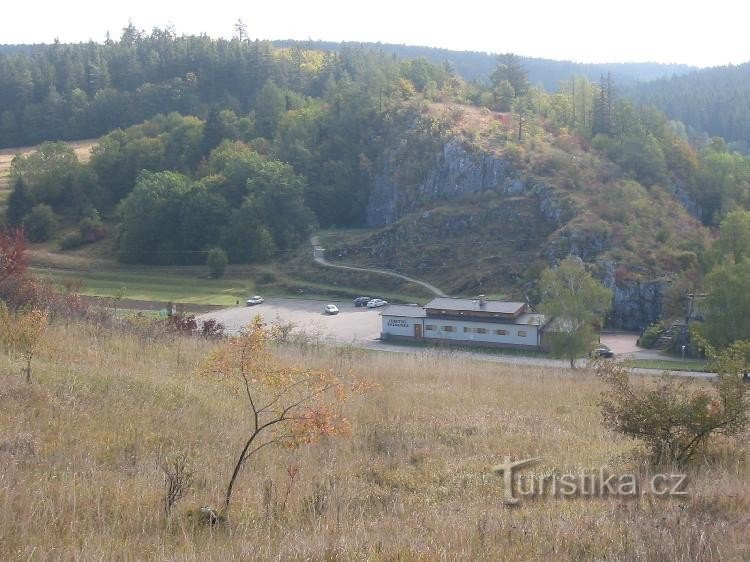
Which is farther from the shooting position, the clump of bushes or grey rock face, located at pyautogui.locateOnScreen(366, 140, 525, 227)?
the clump of bushes

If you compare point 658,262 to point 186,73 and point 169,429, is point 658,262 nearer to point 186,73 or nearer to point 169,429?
point 169,429

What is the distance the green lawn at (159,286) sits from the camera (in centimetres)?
4481

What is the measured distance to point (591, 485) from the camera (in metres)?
7.20

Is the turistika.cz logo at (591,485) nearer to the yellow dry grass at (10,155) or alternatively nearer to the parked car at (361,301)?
the parked car at (361,301)

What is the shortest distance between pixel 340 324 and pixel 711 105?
101 m

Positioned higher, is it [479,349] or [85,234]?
[85,234]

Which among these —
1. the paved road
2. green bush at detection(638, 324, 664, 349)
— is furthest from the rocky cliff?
the paved road

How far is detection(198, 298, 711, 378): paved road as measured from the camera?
3247 centimetres

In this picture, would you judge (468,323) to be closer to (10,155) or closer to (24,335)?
(24,335)

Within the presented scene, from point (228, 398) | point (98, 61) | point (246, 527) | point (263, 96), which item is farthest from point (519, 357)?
point (98, 61)

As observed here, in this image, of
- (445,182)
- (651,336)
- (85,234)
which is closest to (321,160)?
(445,182)

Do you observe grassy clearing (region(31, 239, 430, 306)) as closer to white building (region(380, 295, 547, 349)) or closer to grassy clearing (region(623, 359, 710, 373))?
white building (region(380, 295, 547, 349))

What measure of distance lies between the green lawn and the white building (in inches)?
469

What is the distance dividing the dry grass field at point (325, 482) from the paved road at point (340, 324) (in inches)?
739
